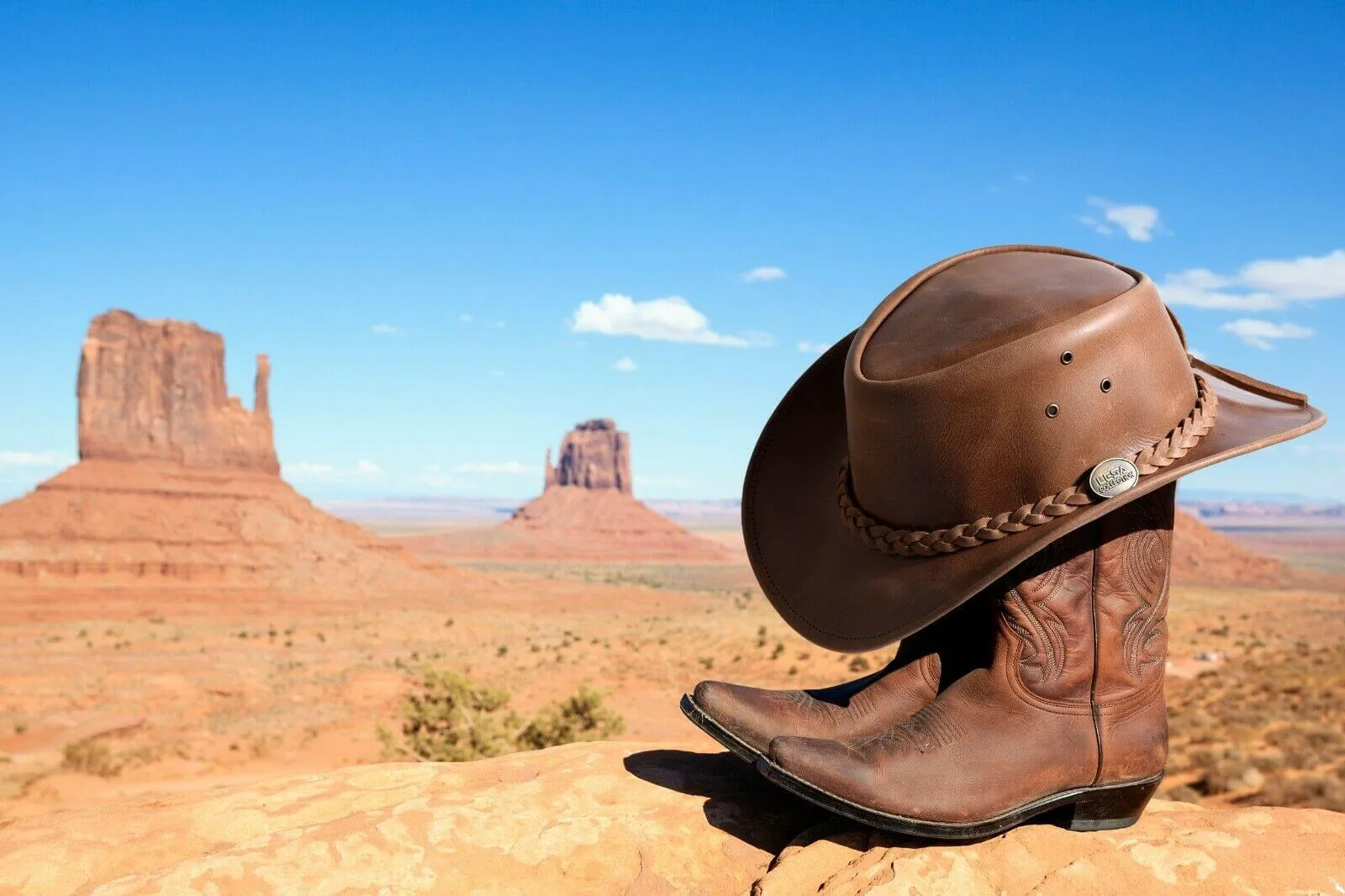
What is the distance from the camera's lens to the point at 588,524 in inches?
4296

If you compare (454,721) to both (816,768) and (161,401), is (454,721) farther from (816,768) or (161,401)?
(161,401)

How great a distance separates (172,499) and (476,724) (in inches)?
1768

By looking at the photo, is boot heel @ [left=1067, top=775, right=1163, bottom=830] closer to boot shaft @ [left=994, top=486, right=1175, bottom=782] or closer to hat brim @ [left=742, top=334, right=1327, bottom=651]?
boot shaft @ [left=994, top=486, right=1175, bottom=782]

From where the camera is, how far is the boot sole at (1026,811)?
2055mm

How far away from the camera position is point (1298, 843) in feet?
7.07

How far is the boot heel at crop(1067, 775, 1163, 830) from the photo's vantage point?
2217 mm

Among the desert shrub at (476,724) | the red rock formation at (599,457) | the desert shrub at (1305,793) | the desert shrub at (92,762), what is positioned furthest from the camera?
the red rock formation at (599,457)

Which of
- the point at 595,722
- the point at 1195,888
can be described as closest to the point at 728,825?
the point at 1195,888

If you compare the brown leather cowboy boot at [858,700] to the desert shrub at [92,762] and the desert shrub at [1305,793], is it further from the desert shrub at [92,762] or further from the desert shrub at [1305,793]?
the desert shrub at [92,762]

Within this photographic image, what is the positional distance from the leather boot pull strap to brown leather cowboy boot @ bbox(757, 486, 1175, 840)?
45 centimetres

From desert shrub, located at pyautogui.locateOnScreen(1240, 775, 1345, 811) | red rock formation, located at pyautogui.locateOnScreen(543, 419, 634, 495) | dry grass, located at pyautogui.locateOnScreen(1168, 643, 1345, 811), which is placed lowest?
dry grass, located at pyautogui.locateOnScreen(1168, 643, 1345, 811)

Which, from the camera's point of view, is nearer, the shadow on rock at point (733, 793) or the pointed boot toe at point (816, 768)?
the pointed boot toe at point (816, 768)

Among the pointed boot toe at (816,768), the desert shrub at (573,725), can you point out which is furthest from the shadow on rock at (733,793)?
the desert shrub at (573,725)

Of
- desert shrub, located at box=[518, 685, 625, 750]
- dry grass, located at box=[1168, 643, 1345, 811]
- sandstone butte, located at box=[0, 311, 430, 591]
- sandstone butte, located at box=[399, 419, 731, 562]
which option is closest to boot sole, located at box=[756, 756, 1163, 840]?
dry grass, located at box=[1168, 643, 1345, 811]
